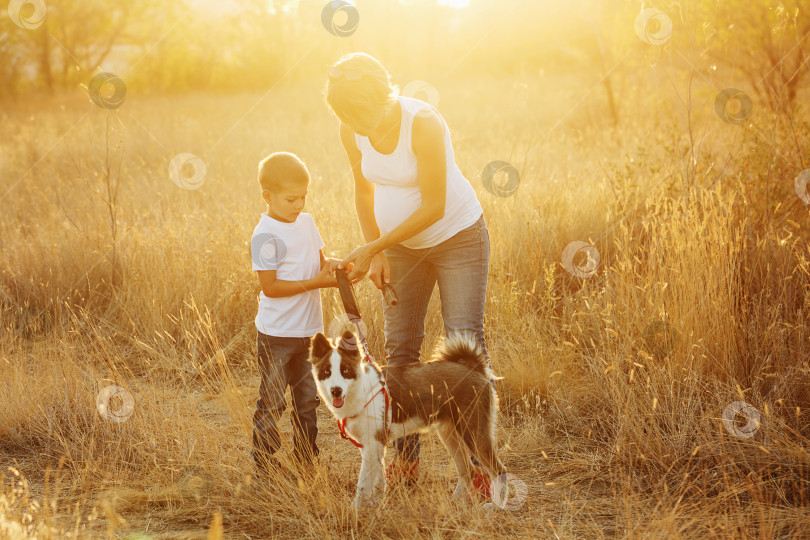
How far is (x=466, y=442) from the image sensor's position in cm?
291

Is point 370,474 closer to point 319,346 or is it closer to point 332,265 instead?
point 319,346

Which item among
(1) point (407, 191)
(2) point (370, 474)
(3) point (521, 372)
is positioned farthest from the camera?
(3) point (521, 372)

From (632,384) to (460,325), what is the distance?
4.23 feet

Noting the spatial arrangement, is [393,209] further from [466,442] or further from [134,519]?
[134,519]

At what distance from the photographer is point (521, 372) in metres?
4.16

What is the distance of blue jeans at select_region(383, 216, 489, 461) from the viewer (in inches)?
118

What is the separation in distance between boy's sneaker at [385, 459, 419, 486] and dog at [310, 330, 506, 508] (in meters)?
0.14

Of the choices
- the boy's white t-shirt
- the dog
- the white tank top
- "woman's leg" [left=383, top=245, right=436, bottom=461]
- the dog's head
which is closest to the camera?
the dog's head

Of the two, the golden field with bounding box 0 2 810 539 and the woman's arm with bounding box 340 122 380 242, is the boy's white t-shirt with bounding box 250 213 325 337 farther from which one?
the golden field with bounding box 0 2 810 539

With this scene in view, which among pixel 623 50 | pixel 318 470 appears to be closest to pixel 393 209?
pixel 318 470

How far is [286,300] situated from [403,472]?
991mm

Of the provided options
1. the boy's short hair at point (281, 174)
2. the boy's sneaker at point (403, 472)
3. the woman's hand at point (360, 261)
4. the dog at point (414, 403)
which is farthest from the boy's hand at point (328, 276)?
the boy's sneaker at point (403, 472)

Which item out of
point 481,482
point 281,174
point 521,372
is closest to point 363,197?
point 281,174

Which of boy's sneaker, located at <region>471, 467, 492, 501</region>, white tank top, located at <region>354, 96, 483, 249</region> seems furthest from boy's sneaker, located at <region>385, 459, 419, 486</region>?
white tank top, located at <region>354, 96, 483, 249</region>
